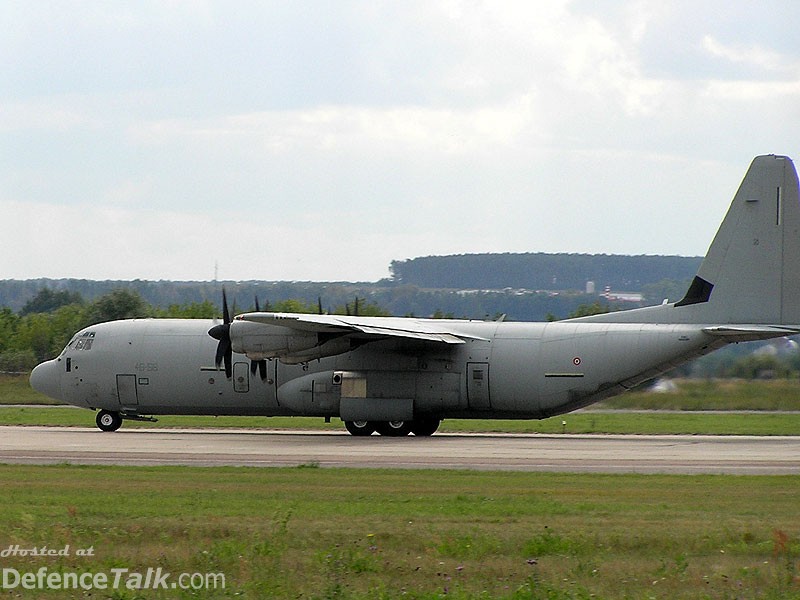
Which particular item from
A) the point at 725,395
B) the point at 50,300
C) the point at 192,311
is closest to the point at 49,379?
the point at 725,395

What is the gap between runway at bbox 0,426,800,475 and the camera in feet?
84.8

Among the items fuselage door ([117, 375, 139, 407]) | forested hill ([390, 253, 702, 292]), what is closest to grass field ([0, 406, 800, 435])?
fuselage door ([117, 375, 139, 407])

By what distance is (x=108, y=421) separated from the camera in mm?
38625

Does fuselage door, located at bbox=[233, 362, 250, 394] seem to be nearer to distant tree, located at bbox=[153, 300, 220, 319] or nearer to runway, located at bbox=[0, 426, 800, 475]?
runway, located at bbox=[0, 426, 800, 475]

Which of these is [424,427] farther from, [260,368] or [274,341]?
[274,341]

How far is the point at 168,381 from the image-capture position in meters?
37.3

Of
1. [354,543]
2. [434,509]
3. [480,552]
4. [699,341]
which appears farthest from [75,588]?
[699,341]

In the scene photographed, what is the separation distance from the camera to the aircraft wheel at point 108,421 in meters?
38.5

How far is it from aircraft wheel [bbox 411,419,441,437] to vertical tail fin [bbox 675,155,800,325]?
8323mm

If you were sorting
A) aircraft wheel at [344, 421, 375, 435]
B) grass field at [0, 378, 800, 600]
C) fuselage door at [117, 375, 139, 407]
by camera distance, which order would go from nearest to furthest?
1. grass field at [0, 378, 800, 600]
2. aircraft wheel at [344, 421, 375, 435]
3. fuselage door at [117, 375, 139, 407]

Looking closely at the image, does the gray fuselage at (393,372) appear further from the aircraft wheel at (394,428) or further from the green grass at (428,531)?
the green grass at (428,531)

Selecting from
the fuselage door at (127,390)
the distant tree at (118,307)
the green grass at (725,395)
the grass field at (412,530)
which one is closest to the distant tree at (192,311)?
the distant tree at (118,307)

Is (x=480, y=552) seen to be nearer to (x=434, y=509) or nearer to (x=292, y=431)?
(x=434, y=509)

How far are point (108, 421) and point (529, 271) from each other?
160858 mm
